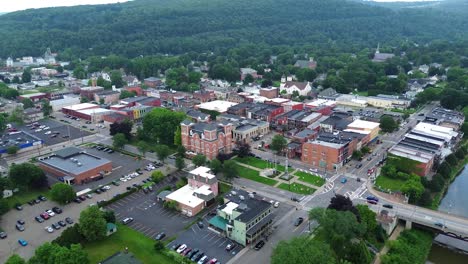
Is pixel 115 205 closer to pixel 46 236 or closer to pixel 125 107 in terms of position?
pixel 46 236

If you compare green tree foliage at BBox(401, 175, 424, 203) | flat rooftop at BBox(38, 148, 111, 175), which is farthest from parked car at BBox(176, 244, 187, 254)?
green tree foliage at BBox(401, 175, 424, 203)

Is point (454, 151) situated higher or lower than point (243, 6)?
lower

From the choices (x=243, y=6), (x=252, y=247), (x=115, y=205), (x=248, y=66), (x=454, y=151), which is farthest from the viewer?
(x=243, y=6)

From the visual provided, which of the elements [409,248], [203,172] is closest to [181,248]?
[203,172]

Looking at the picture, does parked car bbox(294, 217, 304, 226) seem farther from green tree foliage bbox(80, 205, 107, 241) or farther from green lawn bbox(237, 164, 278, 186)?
green tree foliage bbox(80, 205, 107, 241)

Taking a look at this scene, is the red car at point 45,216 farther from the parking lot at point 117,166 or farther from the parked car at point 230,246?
the parked car at point 230,246

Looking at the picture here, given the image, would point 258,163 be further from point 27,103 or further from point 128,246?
point 27,103

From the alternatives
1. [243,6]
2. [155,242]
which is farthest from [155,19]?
[155,242]
